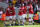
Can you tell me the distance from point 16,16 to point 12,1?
0.84 ft

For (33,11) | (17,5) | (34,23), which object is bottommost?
(34,23)

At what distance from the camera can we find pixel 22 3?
958 millimetres

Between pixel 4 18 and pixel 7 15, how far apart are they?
68 mm

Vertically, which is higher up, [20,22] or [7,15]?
[7,15]

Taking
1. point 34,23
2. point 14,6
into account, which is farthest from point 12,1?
point 34,23

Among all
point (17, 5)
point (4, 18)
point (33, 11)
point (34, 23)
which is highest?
point (17, 5)

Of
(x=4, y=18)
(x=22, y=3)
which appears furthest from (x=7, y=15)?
(x=22, y=3)

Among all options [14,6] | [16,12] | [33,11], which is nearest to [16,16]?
[16,12]

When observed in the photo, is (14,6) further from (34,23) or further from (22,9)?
(34,23)

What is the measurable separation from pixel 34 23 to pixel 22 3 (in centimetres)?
39

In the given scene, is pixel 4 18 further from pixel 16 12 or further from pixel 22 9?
pixel 22 9

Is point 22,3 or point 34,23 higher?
point 22,3

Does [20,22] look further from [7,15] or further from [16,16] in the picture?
[7,15]

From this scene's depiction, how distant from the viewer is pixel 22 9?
965mm
